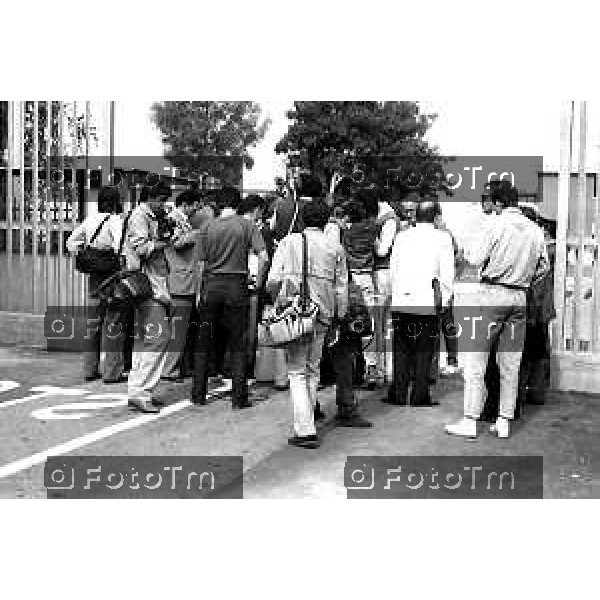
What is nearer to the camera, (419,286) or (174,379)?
(419,286)

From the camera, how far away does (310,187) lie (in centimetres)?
696

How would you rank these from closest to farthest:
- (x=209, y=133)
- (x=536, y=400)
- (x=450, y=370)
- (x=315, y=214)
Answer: (x=315, y=214)
(x=536, y=400)
(x=450, y=370)
(x=209, y=133)

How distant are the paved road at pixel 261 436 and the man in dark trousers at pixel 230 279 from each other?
1.56 ft

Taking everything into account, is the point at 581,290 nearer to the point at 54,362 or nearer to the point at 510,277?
the point at 510,277

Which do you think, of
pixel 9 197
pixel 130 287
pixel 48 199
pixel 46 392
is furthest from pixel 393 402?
pixel 9 197

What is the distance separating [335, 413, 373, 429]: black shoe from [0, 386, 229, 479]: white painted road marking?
4.40 feet

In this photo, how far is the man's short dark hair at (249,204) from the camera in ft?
25.7

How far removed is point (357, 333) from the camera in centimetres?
701

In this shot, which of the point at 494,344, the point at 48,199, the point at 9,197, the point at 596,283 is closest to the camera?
the point at 494,344

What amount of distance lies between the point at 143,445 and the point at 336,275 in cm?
184

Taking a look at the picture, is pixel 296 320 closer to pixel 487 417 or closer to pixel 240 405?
pixel 240 405

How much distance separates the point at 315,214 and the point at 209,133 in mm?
28296

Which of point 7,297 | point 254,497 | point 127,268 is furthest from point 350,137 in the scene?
point 254,497
